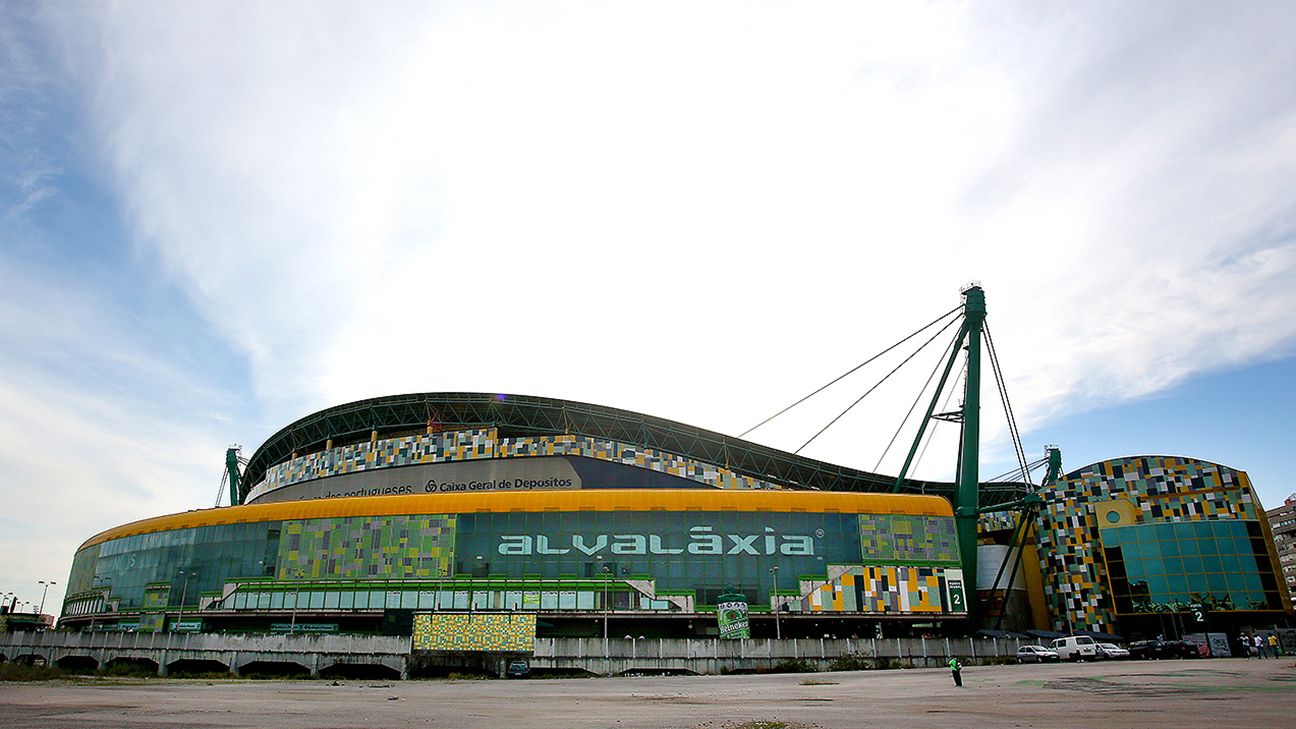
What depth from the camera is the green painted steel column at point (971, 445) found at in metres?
73.1

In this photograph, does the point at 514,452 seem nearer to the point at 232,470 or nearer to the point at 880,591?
the point at 880,591

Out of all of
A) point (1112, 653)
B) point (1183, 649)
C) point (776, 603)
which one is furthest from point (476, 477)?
point (1183, 649)

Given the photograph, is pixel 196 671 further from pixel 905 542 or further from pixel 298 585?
pixel 905 542

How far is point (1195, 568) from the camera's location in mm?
73125

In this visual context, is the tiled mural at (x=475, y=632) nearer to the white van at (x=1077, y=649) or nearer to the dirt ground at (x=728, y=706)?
the dirt ground at (x=728, y=706)

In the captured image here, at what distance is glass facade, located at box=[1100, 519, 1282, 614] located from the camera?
7181cm

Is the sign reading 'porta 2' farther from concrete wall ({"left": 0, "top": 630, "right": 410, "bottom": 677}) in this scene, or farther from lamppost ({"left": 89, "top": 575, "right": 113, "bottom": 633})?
lamppost ({"left": 89, "top": 575, "right": 113, "bottom": 633})

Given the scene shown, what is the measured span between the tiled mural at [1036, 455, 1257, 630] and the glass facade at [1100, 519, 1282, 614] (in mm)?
1233

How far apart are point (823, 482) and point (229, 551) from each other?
67.8 metres

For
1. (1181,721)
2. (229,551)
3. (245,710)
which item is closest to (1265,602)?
(1181,721)

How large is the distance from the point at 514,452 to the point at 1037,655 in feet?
183

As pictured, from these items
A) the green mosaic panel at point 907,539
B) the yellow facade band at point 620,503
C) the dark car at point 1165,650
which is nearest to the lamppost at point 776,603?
the yellow facade band at point 620,503

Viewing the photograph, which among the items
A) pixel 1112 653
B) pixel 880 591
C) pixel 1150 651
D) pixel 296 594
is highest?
pixel 296 594

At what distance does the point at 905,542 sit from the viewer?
239ft
